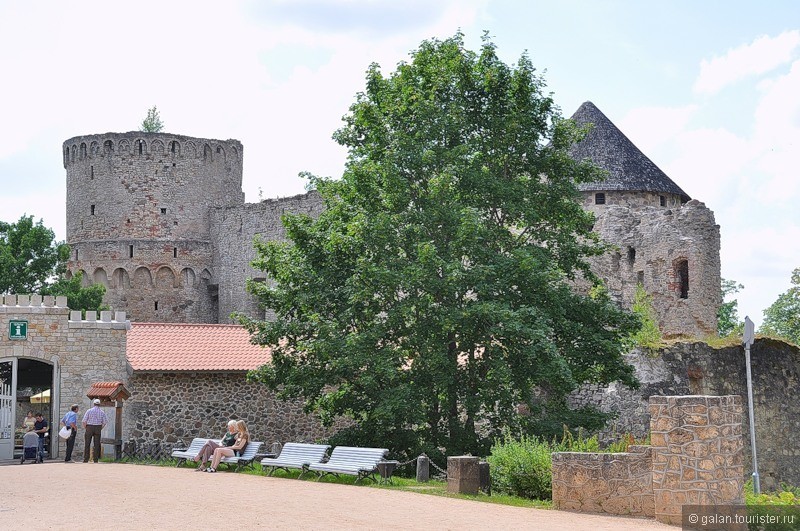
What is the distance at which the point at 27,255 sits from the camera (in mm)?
43312

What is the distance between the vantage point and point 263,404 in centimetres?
2727

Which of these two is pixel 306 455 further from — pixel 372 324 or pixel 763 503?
pixel 763 503

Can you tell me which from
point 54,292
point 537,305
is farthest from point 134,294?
point 537,305

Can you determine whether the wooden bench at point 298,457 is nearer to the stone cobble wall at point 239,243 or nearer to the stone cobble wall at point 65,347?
the stone cobble wall at point 65,347

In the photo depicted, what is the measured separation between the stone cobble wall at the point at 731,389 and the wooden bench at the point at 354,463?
6.45 meters

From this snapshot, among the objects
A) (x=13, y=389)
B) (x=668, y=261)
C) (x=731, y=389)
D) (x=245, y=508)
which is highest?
(x=668, y=261)

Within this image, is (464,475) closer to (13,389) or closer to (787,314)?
(13,389)

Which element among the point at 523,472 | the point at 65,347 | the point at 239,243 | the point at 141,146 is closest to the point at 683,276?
the point at 523,472

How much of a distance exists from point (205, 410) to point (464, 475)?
38.8 feet

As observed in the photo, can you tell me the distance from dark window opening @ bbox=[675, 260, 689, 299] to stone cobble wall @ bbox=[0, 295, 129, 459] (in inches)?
644

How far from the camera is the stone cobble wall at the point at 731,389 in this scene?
74.1 ft

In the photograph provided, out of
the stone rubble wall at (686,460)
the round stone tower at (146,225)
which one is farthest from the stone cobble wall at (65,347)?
the round stone tower at (146,225)

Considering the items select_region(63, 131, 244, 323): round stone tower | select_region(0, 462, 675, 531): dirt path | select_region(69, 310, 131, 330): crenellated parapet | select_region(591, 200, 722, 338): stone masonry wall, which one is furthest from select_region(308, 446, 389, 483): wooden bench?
select_region(63, 131, 244, 323): round stone tower

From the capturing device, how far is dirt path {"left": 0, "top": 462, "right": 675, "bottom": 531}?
40.9ft
